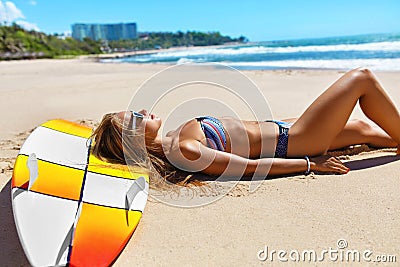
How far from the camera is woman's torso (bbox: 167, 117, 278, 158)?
8.38 feet

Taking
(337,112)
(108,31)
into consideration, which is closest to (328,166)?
(337,112)

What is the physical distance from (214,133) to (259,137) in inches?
13.6

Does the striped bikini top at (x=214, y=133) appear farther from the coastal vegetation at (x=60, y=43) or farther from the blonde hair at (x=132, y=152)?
the coastal vegetation at (x=60, y=43)

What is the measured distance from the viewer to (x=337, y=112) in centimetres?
255

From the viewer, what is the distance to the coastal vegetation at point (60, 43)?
38062 millimetres

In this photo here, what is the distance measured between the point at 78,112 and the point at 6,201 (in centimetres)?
317

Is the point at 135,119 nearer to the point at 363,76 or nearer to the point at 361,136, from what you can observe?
the point at 363,76

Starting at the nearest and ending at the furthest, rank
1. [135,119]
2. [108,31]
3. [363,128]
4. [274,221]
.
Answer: [274,221], [135,119], [363,128], [108,31]

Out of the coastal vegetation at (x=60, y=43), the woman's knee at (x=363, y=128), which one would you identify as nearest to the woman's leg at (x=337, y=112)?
the woman's knee at (x=363, y=128)

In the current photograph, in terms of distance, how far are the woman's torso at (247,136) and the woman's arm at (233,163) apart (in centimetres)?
15

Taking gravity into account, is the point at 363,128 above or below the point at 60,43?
above

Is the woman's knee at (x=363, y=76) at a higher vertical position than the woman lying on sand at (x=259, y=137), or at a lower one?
higher

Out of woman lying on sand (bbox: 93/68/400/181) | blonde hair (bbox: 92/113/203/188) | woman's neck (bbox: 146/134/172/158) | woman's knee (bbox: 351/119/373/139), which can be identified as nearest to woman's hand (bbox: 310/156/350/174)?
woman lying on sand (bbox: 93/68/400/181)

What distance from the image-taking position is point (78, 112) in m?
5.30
